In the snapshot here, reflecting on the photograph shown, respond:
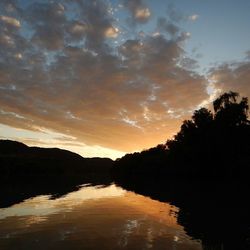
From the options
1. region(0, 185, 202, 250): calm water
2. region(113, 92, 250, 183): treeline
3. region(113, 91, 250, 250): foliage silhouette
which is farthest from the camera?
region(113, 92, 250, 183): treeline

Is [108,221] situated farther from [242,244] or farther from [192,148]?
[192,148]

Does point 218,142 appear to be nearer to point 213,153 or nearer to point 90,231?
point 213,153

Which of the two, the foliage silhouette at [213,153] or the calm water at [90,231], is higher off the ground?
the foliage silhouette at [213,153]

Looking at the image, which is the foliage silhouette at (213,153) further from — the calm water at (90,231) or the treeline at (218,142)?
the calm water at (90,231)

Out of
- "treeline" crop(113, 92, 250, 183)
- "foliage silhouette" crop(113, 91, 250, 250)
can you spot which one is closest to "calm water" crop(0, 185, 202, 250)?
"foliage silhouette" crop(113, 91, 250, 250)

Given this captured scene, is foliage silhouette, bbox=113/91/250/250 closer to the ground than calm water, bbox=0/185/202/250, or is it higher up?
higher up

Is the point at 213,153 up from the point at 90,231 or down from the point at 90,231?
up

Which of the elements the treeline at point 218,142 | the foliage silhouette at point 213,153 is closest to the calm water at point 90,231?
the foliage silhouette at point 213,153

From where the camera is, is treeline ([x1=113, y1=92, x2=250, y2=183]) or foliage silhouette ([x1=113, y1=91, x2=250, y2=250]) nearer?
foliage silhouette ([x1=113, y1=91, x2=250, y2=250])

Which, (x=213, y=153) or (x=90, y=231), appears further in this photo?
(x=213, y=153)

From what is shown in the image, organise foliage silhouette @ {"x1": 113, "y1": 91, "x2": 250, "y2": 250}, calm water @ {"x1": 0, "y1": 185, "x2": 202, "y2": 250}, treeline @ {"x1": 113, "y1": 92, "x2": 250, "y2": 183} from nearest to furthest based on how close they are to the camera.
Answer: calm water @ {"x1": 0, "y1": 185, "x2": 202, "y2": 250}, foliage silhouette @ {"x1": 113, "y1": 91, "x2": 250, "y2": 250}, treeline @ {"x1": 113, "y1": 92, "x2": 250, "y2": 183}

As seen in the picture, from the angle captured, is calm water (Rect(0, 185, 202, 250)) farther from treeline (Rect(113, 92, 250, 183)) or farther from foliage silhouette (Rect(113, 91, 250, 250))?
treeline (Rect(113, 92, 250, 183))

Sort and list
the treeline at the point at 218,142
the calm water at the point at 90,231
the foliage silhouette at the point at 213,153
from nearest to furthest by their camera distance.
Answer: the calm water at the point at 90,231, the foliage silhouette at the point at 213,153, the treeline at the point at 218,142

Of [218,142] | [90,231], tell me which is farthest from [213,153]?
[90,231]
